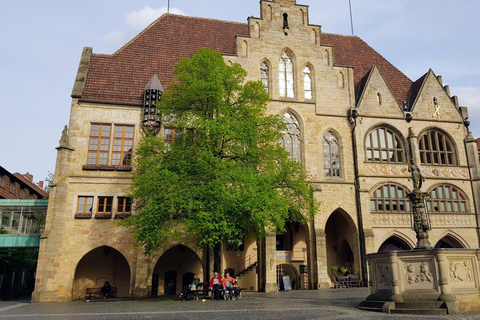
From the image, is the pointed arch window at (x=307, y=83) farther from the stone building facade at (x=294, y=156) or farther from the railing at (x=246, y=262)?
the railing at (x=246, y=262)

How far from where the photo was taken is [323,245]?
76.7ft

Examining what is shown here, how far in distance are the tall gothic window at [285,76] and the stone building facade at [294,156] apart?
69mm

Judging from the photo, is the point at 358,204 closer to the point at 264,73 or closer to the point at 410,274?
the point at 264,73

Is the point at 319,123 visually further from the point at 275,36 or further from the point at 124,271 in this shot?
the point at 124,271

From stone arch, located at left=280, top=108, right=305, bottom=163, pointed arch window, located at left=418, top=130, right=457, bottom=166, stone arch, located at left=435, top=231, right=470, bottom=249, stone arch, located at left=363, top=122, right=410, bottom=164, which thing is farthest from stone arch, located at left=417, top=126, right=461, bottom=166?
stone arch, located at left=280, top=108, right=305, bottom=163

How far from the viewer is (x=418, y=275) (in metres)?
11.2

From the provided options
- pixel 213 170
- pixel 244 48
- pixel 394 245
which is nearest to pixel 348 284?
pixel 394 245

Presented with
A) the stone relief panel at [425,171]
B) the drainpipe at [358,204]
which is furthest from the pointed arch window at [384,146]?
the drainpipe at [358,204]

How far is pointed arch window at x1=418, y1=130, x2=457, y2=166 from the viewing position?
27359mm

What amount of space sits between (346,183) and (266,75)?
27.7ft

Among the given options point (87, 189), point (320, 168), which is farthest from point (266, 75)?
point (87, 189)

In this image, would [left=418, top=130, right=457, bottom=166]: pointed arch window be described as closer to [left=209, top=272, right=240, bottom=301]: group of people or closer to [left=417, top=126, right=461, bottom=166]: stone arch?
[left=417, top=126, right=461, bottom=166]: stone arch

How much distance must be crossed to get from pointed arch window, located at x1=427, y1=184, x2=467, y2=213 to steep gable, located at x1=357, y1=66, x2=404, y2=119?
537cm

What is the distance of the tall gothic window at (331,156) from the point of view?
25725 mm
